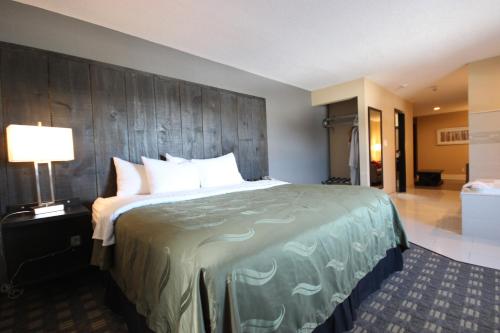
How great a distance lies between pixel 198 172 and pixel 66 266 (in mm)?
1369

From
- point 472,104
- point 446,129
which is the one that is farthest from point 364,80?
point 446,129

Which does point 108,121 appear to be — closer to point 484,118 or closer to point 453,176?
point 484,118

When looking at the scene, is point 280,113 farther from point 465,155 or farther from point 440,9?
point 465,155

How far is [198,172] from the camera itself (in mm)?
2621

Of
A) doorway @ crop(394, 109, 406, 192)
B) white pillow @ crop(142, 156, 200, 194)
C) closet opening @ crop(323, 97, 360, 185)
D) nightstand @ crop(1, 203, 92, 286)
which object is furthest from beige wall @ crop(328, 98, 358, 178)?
nightstand @ crop(1, 203, 92, 286)

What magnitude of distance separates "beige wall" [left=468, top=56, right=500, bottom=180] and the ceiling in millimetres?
245

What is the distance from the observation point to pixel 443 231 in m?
2.97

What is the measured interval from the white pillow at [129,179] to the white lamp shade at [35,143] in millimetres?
488

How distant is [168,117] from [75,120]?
919mm

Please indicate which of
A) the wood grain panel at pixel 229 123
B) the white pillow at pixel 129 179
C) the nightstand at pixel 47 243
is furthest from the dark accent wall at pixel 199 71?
the nightstand at pixel 47 243

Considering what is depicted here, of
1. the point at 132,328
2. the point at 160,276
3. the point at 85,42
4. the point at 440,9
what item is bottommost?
the point at 132,328

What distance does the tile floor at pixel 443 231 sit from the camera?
2.29m

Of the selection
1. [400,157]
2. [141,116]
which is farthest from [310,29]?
[400,157]

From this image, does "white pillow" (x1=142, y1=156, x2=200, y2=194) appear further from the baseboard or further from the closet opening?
the baseboard
